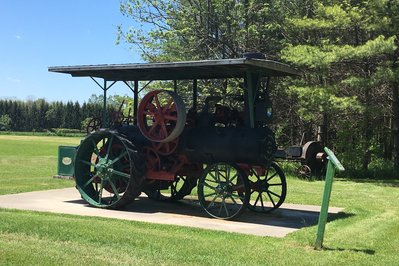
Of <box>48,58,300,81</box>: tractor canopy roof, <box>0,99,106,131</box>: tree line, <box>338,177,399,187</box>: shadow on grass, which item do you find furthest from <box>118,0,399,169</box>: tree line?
<box>0,99,106,131</box>: tree line

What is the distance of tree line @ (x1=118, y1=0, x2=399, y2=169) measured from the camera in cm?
1816

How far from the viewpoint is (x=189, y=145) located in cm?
1027

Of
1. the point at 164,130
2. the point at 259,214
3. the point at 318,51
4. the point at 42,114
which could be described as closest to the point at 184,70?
the point at 164,130

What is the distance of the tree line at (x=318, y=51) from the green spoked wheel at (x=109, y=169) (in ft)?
31.5

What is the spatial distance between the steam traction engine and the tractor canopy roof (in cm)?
2

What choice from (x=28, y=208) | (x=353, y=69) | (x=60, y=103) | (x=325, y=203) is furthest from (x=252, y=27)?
(x=60, y=103)

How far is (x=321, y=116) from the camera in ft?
74.9

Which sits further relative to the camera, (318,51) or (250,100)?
(318,51)

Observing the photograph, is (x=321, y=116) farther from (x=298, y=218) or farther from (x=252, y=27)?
(x=298, y=218)

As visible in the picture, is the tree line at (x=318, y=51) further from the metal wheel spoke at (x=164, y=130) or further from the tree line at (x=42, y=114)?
the tree line at (x=42, y=114)

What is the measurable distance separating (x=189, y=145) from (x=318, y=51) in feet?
32.0

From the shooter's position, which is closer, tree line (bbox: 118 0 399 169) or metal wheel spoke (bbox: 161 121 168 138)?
metal wheel spoke (bbox: 161 121 168 138)

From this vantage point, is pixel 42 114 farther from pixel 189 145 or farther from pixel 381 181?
pixel 189 145

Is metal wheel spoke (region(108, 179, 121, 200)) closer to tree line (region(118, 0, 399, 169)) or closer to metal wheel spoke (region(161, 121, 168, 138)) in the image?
metal wheel spoke (region(161, 121, 168, 138))
